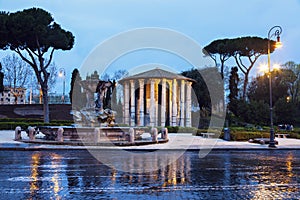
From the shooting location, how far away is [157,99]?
41.5m

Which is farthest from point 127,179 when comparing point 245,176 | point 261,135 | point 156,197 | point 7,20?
point 7,20

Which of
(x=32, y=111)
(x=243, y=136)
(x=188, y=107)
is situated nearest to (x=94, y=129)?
(x=243, y=136)

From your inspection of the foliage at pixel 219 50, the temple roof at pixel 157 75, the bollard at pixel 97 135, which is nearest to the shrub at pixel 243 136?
the bollard at pixel 97 135

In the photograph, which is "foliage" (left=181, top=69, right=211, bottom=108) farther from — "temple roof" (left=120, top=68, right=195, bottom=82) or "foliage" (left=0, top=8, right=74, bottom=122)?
"foliage" (left=0, top=8, right=74, bottom=122)

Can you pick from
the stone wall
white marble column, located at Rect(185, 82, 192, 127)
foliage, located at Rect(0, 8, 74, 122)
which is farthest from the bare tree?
white marble column, located at Rect(185, 82, 192, 127)

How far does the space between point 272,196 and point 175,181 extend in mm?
2362

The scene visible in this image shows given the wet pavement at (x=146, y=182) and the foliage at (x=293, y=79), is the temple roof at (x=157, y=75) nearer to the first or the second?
the foliage at (x=293, y=79)

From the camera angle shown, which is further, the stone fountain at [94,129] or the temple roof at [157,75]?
the temple roof at [157,75]

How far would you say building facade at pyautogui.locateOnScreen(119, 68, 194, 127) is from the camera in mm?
39812

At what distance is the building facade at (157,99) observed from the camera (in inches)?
1567

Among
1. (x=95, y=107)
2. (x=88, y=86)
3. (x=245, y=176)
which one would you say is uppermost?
(x=88, y=86)

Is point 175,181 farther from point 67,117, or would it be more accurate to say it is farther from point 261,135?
point 67,117

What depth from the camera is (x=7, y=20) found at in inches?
1284

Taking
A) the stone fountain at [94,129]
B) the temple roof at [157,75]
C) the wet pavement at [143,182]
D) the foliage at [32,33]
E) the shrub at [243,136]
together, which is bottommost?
the wet pavement at [143,182]
